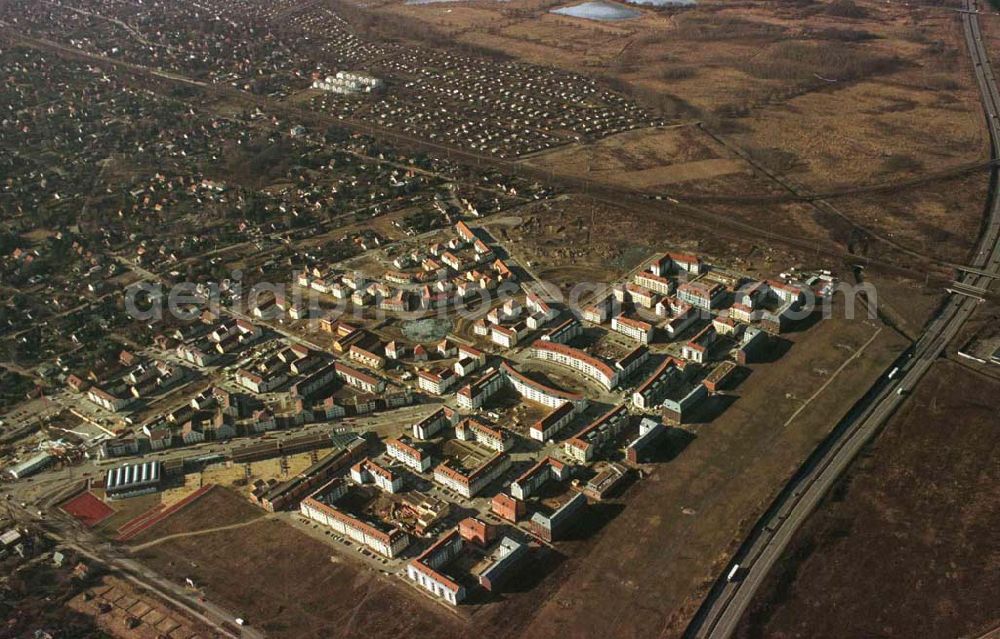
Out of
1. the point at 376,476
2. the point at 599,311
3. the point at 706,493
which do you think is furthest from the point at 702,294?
the point at 376,476

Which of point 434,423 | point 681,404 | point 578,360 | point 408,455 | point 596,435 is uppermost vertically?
point 681,404

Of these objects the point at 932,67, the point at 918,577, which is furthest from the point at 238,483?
the point at 932,67

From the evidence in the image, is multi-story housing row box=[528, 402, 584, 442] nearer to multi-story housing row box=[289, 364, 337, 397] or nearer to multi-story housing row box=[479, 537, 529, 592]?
multi-story housing row box=[479, 537, 529, 592]

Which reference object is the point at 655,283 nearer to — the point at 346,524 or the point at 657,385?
the point at 657,385

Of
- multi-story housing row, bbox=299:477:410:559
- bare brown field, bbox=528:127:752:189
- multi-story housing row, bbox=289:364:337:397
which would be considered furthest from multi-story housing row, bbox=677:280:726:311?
multi-story housing row, bbox=299:477:410:559

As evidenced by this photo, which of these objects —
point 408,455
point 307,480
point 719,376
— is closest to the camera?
point 307,480

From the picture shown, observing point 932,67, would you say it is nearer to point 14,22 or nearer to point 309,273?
point 309,273
